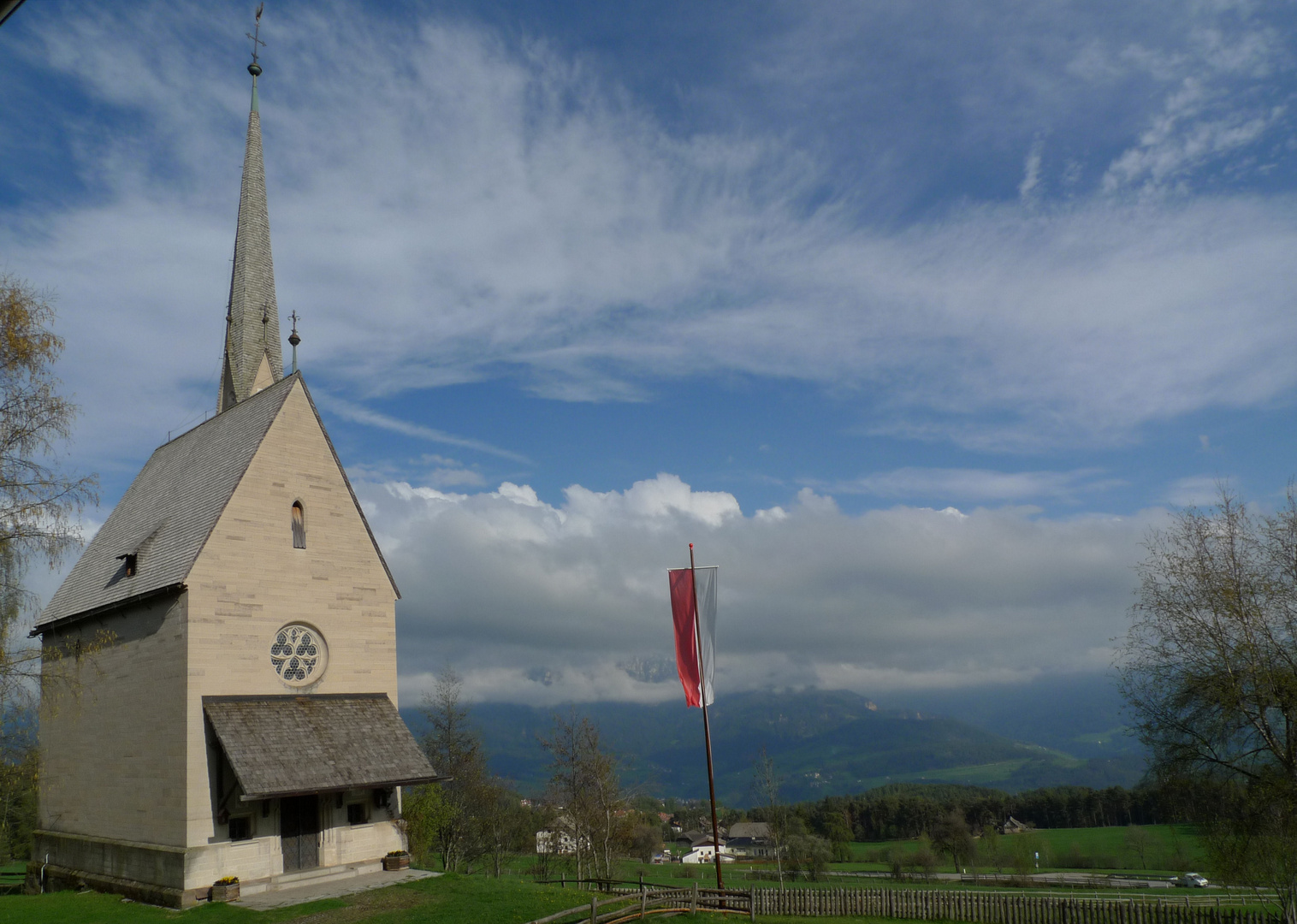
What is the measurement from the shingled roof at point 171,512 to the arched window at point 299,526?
2056 millimetres

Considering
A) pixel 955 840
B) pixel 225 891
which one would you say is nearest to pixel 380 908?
pixel 225 891

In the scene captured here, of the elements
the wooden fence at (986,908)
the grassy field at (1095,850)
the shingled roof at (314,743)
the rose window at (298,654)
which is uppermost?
the rose window at (298,654)

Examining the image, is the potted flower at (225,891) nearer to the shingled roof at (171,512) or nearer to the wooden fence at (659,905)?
the shingled roof at (171,512)

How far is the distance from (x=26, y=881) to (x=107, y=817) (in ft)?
21.2

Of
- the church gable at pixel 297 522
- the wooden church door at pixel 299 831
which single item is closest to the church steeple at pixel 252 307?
the church gable at pixel 297 522

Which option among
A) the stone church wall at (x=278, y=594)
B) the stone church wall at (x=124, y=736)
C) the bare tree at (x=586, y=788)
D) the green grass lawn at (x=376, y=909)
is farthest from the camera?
the bare tree at (x=586, y=788)

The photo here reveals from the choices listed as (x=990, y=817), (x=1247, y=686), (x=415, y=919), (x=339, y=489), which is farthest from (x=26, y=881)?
(x=990, y=817)

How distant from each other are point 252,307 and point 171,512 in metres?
12.5

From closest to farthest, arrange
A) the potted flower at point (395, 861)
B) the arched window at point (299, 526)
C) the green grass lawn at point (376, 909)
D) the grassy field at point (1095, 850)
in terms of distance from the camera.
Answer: the green grass lawn at point (376, 909) < the potted flower at point (395, 861) < the arched window at point (299, 526) < the grassy field at point (1095, 850)

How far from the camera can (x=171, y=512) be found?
28141 mm

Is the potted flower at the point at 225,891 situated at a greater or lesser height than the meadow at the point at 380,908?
greater

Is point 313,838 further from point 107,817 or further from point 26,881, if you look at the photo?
point 26,881

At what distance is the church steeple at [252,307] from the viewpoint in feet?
118

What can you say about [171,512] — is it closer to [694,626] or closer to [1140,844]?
[694,626]
